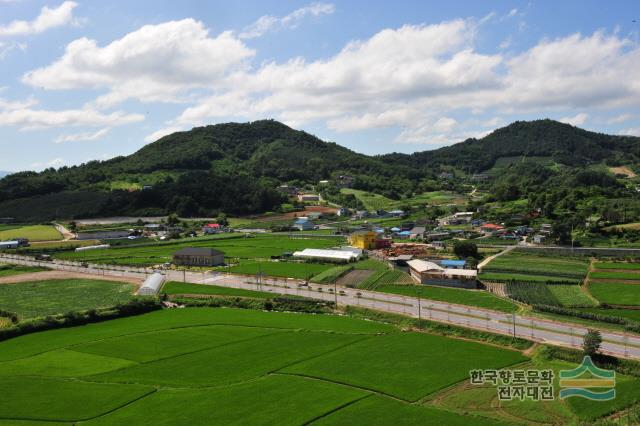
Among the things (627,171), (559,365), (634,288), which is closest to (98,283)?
(559,365)

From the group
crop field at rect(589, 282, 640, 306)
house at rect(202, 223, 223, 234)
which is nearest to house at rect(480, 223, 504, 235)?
crop field at rect(589, 282, 640, 306)

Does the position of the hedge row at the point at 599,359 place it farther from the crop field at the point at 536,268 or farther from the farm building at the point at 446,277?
the crop field at the point at 536,268

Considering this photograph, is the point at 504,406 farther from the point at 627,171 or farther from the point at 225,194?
the point at 627,171

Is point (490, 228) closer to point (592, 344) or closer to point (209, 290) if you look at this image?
point (209, 290)

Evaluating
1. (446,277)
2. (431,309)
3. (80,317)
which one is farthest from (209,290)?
(446,277)

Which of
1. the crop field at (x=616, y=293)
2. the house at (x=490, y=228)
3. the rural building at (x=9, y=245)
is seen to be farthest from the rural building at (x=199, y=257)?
the crop field at (x=616, y=293)
